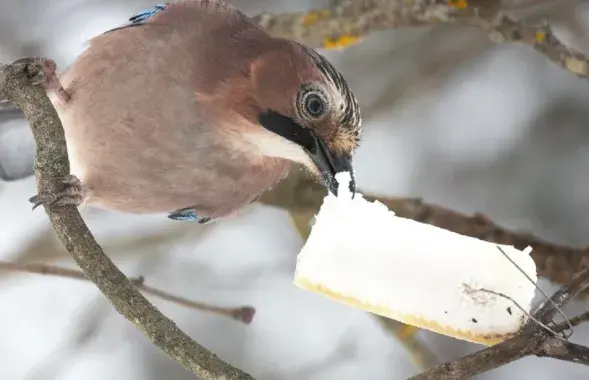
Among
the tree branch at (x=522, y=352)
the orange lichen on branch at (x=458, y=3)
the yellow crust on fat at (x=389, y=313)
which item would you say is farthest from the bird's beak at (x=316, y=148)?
the orange lichen on branch at (x=458, y=3)

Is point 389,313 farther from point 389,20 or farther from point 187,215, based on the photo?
point 389,20

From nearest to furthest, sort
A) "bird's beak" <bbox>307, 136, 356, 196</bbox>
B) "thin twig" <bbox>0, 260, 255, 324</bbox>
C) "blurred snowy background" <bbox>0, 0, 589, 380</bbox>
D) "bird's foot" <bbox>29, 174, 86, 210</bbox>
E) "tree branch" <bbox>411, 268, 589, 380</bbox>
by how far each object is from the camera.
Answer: "tree branch" <bbox>411, 268, 589, 380</bbox>
"bird's foot" <bbox>29, 174, 86, 210</bbox>
"bird's beak" <bbox>307, 136, 356, 196</bbox>
"thin twig" <bbox>0, 260, 255, 324</bbox>
"blurred snowy background" <bbox>0, 0, 589, 380</bbox>

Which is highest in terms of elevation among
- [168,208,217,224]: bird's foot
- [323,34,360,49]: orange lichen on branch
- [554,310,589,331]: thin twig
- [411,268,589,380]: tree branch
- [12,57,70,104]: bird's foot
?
[12,57,70,104]: bird's foot

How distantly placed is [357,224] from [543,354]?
471mm

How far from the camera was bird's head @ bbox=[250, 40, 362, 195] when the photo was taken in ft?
3.86

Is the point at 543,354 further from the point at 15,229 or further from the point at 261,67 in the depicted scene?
the point at 15,229

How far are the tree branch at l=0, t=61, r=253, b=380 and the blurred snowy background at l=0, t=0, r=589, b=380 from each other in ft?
2.16

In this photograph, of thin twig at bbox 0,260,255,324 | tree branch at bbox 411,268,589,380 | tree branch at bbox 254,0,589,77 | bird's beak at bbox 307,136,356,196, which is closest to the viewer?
tree branch at bbox 411,268,589,380

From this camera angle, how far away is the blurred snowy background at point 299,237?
1.78 metres

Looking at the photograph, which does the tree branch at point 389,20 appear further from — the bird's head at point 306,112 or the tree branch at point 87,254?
the tree branch at point 87,254

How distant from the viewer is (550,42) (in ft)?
5.11

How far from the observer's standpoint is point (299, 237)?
1761mm

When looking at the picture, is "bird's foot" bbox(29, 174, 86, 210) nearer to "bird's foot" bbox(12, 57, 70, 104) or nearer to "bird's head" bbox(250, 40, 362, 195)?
"bird's foot" bbox(12, 57, 70, 104)

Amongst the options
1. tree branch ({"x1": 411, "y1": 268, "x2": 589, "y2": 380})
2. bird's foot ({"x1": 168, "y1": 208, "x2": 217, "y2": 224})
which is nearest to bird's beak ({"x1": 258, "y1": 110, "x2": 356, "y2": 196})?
bird's foot ({"x1": 168, "y1": 208, "x2": 217, "y2": 224})
